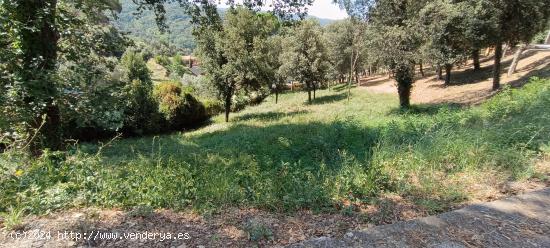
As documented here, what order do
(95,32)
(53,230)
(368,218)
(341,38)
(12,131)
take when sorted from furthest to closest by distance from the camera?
(341,38) < (95,32) < (12,131) < (368,218) < (53,230)

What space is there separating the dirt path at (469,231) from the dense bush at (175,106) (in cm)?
1973

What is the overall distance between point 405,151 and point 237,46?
1852 centimetres

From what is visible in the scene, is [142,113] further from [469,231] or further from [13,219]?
[469,231]

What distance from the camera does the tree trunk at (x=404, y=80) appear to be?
1712cm

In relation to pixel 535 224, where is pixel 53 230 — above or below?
above

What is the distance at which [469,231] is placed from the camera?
2.85m

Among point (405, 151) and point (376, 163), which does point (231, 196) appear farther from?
point (405, 151)

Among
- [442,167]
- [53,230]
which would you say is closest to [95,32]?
[53,230]

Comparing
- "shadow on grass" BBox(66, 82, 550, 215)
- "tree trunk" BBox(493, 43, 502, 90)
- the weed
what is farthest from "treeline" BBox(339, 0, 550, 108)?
the weed

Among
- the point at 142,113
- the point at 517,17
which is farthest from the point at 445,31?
the point at 142,113

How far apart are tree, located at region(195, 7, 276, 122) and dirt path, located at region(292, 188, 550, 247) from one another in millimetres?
19650

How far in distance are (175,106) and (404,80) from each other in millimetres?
14317

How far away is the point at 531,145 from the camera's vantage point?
4.87 meters

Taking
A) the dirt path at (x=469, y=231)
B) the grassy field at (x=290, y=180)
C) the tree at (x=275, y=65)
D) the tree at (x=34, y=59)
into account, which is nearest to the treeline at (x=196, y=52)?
the tree at (x=34, y=59)
